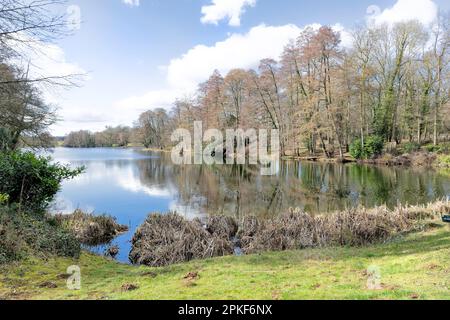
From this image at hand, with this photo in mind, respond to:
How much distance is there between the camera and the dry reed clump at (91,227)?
970cm

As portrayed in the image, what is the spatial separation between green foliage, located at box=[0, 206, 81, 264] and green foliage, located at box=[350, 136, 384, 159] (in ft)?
98.9

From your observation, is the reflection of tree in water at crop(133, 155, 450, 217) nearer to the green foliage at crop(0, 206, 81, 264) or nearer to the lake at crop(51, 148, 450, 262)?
the lake at crop(51, 148, 450, 262)

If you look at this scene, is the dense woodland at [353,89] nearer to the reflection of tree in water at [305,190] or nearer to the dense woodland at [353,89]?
the dense woodland at [353,89]

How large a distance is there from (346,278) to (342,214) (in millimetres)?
4693

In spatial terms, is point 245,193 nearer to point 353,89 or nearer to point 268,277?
point 268,277

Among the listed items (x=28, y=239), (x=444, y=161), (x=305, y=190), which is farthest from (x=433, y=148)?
(x=28, y=239)

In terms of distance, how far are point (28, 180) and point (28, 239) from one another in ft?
8.28

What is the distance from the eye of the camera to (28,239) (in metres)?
6.47

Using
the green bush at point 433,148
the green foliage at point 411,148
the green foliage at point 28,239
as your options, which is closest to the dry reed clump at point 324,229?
the green foliage at point 28,239

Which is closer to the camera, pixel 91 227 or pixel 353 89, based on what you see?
pixel 91 227

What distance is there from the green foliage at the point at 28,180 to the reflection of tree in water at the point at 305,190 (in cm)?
639
